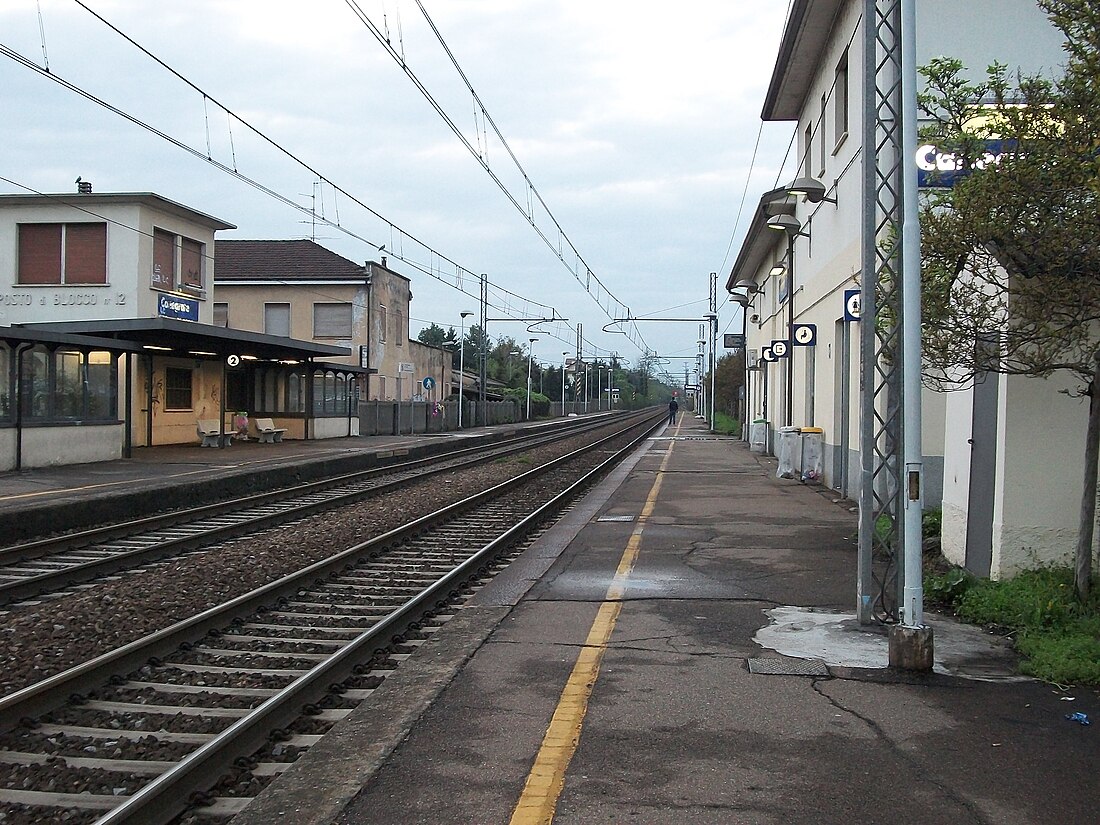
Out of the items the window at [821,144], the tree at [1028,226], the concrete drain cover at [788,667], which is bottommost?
the concrete drain cover at [788,667]

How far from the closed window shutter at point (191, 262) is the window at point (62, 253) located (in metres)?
2.50

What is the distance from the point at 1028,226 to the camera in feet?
21.8

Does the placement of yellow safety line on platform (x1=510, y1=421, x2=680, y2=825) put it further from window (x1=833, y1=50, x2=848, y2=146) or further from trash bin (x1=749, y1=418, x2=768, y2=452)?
trash bin (x1=749, y1=418, x2=768, y2=452)

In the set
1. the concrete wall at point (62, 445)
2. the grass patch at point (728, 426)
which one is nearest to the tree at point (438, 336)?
the grass patch at point (728, 426)

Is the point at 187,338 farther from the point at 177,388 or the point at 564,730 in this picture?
the point at 564,730

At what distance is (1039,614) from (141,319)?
20.7 meters

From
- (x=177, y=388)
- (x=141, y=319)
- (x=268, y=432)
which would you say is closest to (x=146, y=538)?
(x=141, y=319)

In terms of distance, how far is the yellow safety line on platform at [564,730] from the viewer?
425 centimetres

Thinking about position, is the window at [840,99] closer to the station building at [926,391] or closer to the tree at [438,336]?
the station building at [926,391]

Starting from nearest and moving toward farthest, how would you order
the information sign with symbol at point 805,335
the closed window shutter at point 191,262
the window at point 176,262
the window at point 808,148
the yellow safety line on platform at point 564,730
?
1. the yellow safety line on platform at point 564,730
2. the information sign with symbol at point 805,335
3. the window at point 808,148
4. the window at point 176,262
5. the closed window shutter at point 191,262

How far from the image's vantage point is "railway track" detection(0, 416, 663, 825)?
182 inches

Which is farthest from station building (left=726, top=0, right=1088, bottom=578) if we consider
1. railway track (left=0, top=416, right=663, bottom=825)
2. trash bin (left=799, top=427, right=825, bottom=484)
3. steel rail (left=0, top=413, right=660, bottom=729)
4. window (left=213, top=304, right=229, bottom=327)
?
window (left=213, top=304, right=229, bottom=327)

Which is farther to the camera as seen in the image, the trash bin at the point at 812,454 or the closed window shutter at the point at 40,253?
the closed window shutter at the point at 40,253

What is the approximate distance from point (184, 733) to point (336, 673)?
1.21 meters
